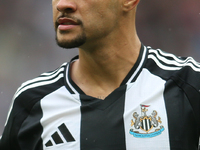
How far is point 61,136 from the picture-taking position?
1798mm

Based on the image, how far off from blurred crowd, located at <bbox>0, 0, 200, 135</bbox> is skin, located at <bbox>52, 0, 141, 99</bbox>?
3651 mm

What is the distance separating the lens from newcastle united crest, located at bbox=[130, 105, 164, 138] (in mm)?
1697

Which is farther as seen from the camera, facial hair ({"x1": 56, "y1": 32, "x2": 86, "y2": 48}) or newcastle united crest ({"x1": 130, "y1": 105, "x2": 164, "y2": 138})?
facial hair ({"x1": 56, "y1": 32, "x2": 86, "y2": 48})

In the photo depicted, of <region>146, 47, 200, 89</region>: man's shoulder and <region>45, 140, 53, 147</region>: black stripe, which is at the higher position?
<region>146, 47, 200, 89</region>: man's shoulder

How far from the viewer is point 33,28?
580 cm

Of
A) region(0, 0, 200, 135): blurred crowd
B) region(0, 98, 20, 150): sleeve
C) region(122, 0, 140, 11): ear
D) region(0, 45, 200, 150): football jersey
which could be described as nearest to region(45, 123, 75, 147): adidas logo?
region(0, 45, 200, 150): football jersey

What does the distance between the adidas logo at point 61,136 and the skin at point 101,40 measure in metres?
0.24

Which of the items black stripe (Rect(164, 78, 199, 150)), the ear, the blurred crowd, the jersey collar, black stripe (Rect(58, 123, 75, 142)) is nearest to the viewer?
black stripe (Rect(164, 78, 199, 150))

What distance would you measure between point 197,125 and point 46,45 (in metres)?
4.39

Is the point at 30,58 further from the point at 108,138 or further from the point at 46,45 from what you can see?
the point at 108,138

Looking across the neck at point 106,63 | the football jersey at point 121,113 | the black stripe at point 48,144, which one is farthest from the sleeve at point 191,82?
the black stripe at point 48,144

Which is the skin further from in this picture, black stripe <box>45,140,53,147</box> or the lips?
black stripe <box>45,140,53,147</box>

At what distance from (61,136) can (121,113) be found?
0.32 metres

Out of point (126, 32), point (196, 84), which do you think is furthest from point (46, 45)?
point (196, 84)
